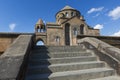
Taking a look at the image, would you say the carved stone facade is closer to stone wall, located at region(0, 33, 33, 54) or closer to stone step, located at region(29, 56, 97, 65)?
stone wall, located at region(0, 33, 33, 54)

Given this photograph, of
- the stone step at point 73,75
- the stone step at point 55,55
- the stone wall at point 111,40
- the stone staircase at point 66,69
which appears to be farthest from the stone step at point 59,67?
the stone wall at point 111,40

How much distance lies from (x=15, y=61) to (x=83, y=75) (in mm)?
1784

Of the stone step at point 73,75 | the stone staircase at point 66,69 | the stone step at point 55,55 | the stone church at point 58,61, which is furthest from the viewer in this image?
the stone step at point 55,55

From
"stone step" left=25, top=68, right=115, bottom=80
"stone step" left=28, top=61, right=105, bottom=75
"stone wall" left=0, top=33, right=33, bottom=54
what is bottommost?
"stone step" left=25, top=68, right=115, bottom=80

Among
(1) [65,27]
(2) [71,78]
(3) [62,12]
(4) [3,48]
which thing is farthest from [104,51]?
(3) [62,12]

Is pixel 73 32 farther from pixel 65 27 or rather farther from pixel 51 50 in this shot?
pixel 51 50

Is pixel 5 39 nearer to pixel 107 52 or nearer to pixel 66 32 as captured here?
pixel 107 52

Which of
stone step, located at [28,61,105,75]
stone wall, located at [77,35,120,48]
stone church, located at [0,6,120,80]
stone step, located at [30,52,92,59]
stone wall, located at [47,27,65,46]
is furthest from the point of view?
stone wall, located at [47,27,65,46]

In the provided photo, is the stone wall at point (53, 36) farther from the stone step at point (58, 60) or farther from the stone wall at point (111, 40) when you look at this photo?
the stone step at point (58, 60)

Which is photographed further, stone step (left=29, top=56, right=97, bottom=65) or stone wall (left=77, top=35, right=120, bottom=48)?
stone wall (left=77, top=35, right=120, bottom=48)

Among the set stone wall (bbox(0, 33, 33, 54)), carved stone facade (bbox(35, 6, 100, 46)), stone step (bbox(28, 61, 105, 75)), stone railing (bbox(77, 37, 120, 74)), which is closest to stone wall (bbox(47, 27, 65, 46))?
carved stone facade (bbox(35, 6, 100, 46))

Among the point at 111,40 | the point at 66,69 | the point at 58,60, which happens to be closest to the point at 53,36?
the point at 111,40

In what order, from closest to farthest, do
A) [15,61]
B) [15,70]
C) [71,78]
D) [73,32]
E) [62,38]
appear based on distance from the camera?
1. [15,70]
2. [15,61]
3. [71,78]
4. [62,38]
5. [73,32]

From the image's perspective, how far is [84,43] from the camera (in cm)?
533
